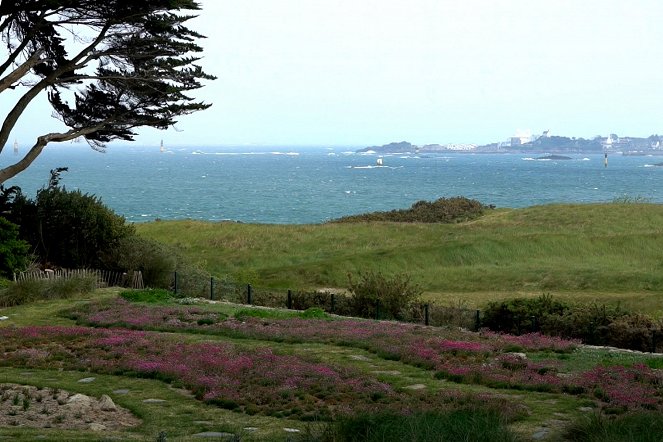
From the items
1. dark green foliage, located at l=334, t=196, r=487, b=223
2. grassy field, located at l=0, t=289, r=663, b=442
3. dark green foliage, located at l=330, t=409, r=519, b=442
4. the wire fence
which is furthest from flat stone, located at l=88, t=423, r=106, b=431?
dark green foliage, located at l=334, t=196, r=487, b=223

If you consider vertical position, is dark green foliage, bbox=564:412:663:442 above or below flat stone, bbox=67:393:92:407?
above

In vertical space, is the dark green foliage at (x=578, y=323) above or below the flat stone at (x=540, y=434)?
below

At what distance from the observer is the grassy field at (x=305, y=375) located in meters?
9.38

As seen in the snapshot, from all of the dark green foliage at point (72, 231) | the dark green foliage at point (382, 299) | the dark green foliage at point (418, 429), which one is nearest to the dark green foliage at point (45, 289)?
the dark green foliage at point (72, 231)

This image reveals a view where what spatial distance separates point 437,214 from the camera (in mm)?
71625

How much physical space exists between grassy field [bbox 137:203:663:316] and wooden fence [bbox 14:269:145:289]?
6.88 metres

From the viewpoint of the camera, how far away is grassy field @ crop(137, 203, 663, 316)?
121ft

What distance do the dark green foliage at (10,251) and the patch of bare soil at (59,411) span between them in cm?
1703

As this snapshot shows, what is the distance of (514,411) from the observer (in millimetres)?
10047

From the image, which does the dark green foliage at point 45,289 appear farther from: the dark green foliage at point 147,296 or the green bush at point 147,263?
the green bush at point 147,263

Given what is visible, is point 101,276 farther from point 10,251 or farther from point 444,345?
point 444,345

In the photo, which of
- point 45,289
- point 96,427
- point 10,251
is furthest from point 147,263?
point 96,427

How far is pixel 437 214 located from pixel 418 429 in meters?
64.8

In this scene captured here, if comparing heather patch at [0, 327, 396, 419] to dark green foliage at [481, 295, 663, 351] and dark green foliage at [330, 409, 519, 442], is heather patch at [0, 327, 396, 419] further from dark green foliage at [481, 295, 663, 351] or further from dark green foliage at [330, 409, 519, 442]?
dark green foliage at [481, 295, 663, 351]
